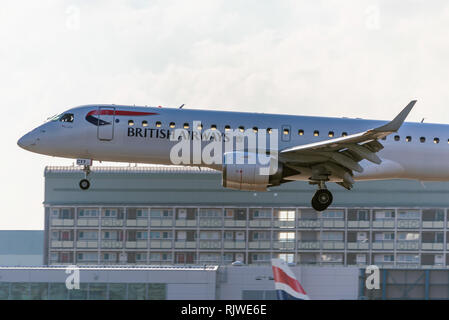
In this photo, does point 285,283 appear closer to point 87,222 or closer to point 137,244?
point 137,244

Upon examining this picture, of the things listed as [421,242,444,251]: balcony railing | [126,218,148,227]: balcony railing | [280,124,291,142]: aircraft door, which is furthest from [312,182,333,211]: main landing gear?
[421,242,444,251]: balcony railing

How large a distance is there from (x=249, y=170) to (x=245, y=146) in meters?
1.48

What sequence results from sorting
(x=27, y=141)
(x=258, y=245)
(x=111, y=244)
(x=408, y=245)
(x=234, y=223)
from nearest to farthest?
(x=27, y=141), (x=258, y=245), (x=234, y=223), (x=111, y=244), (x=408, y=245)

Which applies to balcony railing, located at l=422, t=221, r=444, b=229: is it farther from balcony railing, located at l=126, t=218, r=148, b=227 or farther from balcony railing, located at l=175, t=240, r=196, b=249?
balcony railing, located at l=126, t=218, r=148, b=227

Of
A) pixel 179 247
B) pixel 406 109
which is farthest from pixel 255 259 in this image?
pixel 406 109

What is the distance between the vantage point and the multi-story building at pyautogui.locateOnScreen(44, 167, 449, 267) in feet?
367

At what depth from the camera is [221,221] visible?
373 feet

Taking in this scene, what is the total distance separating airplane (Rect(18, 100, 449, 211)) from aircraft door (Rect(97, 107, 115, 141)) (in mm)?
39
